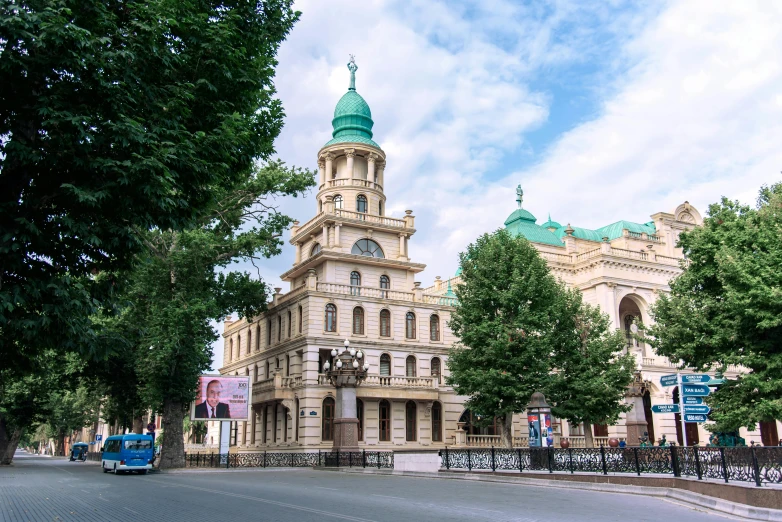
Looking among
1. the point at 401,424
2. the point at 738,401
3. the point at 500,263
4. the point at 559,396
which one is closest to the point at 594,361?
the point at 559,396

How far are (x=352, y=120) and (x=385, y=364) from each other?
17.5m

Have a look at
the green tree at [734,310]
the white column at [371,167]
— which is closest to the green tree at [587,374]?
the green tree at [734,310]

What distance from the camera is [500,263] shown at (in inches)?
1323

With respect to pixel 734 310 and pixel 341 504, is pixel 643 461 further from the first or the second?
pixel 341 504

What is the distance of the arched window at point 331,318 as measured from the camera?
129 ft

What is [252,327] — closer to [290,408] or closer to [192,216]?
[290,408]

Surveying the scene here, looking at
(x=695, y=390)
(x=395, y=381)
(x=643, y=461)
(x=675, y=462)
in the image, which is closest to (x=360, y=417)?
(x=395, y=381)

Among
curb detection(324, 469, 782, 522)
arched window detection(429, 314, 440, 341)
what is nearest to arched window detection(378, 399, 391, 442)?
arched window detection(429, 314, 440, 341)

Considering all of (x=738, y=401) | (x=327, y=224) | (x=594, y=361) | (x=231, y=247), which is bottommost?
(x=738, y=401)

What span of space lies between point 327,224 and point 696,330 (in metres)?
23.5

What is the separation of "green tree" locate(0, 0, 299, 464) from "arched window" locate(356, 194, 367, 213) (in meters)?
31.9

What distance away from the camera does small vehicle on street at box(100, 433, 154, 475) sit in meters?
32.4

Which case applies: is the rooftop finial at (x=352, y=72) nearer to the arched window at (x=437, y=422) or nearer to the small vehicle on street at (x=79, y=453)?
the arched window at (x=437, y=422)

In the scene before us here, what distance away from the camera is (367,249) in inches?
1690
